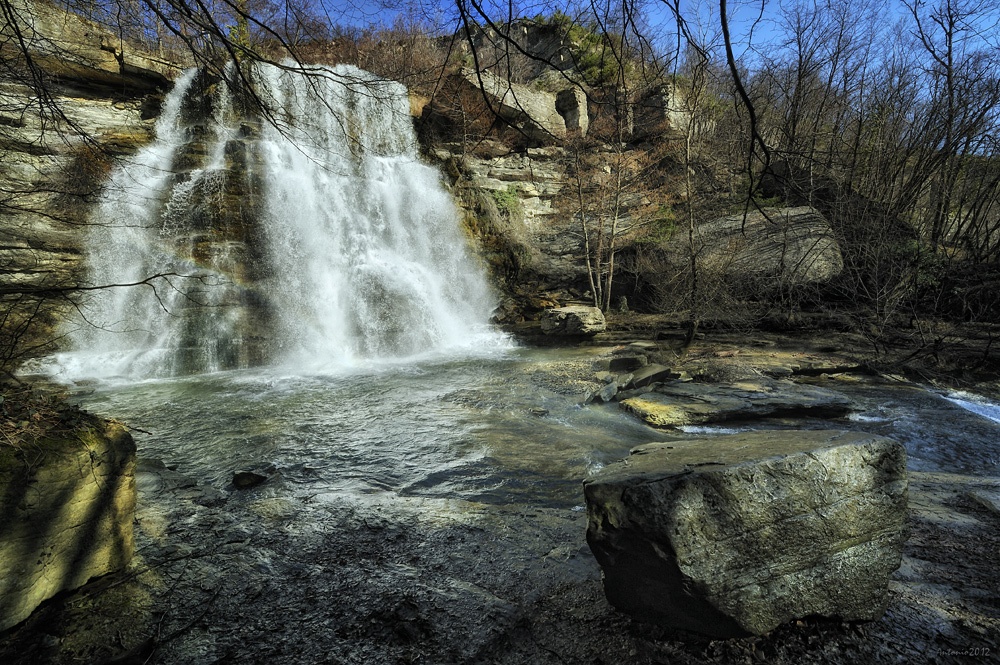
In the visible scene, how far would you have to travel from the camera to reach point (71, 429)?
207cm

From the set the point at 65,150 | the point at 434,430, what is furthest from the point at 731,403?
the point at 65,150

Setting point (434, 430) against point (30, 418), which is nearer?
point (30, 418)

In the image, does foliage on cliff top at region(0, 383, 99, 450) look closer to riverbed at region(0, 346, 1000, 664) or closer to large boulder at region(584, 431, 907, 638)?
riverbed at region(0, 346, 1000, 664)

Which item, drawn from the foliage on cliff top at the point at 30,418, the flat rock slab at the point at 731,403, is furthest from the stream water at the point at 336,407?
the foliage on cliff top at the point at 30,418

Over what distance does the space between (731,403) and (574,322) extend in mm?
6434

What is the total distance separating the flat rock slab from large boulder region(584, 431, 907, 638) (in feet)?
11.8

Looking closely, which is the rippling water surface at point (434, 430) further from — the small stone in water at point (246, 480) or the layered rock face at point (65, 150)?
the layered rock face at point (65, 150)

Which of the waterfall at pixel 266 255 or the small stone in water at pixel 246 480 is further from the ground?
the waterfall at pixel 266 255

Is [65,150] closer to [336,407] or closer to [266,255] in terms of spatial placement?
[266,255]

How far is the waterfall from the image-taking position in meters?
9.70

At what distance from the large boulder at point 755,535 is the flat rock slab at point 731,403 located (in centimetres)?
359

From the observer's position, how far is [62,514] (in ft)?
6.27

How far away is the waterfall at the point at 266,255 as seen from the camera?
31.8 ft

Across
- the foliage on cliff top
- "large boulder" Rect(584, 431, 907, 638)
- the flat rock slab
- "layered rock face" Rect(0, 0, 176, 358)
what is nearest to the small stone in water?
the foliage on cliff top
